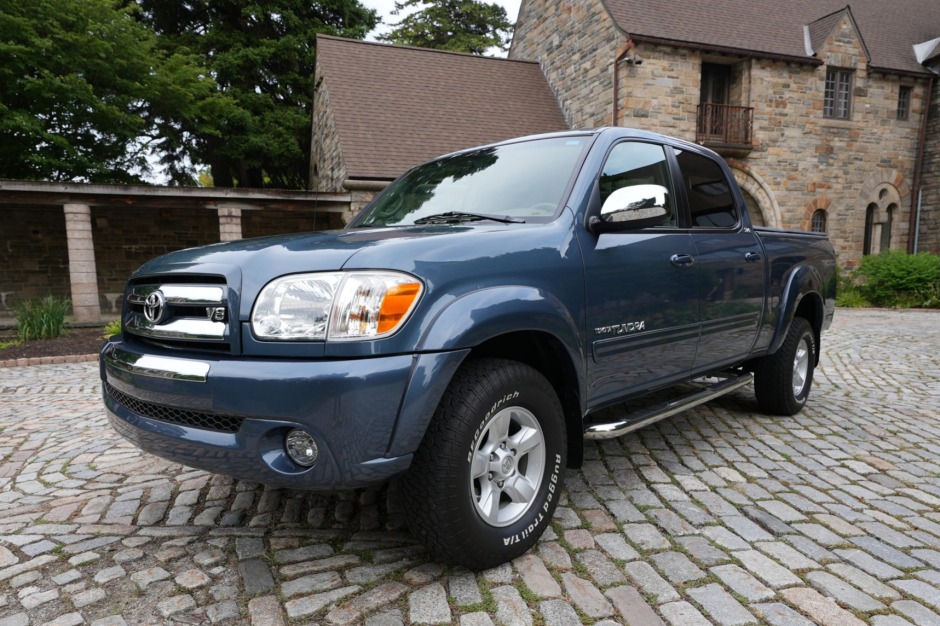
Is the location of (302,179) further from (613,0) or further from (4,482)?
(4,482)

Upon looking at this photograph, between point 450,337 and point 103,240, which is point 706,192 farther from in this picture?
point 103,240

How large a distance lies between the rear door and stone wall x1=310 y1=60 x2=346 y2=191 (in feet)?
37.5

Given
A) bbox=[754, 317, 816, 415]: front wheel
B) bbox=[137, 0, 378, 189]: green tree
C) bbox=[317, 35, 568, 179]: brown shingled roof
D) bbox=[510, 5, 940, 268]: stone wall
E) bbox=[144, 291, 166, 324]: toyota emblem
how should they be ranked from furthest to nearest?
1. bbox=[137, 0, 378, 189]: green tree
2. bbox=[510, 5, 940, 268]: stone wall
3. bbox=[317, 35, 568, 179]: brown shingled roof
4. bbox=[754, 317, 816, 415]: front wheel
5. bbox=[144, 291, 166, 324]: toyota emblem

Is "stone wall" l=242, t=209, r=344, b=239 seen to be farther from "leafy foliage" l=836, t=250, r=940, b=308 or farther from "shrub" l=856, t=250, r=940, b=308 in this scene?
"shrub" l=856, t=250, r=940, b=308

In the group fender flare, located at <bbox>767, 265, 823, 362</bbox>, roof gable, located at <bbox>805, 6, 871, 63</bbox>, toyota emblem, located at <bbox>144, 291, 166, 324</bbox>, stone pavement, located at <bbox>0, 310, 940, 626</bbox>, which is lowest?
stone pavement, located at <bbox>0, 310, 940, 626</bbox>

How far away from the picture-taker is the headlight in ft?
6.63

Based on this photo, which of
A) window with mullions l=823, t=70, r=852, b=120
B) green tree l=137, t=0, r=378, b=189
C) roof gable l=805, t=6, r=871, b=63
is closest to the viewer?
roof gable l=805, t=6, r=871, b=63

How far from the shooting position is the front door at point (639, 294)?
2822 millimetres

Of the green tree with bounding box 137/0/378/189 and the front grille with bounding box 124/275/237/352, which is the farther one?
the green tree with bounding box 137/0/378/189

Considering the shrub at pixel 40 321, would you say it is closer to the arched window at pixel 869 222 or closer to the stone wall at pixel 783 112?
the stone wall at pixel 783 112

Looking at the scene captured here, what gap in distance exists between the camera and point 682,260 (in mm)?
3293

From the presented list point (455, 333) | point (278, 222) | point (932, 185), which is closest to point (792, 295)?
point (455, 333)

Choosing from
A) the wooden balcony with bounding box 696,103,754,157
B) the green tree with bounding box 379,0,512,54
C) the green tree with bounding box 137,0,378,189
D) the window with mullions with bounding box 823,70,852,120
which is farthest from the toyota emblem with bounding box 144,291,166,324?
the green tree with bounding box 379,0,512,54

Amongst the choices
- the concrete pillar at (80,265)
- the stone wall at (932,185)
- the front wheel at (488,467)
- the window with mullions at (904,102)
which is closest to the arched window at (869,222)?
the stone wall at (932,185)
